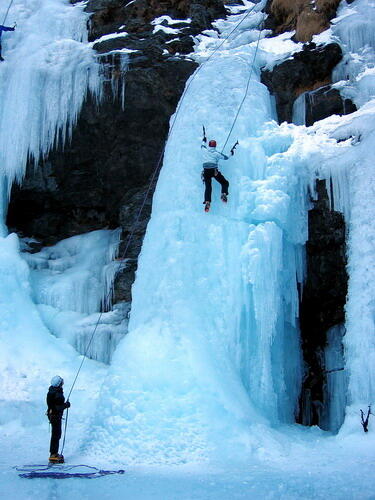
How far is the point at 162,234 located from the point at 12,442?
3915mm

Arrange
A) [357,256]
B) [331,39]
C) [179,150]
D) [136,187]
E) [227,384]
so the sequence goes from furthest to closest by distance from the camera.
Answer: [136,187]
[331,39]
[179,150]
[357,256]
[227,384]

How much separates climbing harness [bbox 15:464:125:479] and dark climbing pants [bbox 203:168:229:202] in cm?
462

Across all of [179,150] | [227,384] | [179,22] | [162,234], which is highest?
[179,22]

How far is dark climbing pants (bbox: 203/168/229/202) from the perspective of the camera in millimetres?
8758

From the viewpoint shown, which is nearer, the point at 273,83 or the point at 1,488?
the point at 1,488

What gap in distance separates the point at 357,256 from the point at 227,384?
287cm

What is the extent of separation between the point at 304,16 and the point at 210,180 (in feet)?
19.8

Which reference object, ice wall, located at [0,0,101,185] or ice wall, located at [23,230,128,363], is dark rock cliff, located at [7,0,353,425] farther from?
ice wall, located at [23,230,128,363]

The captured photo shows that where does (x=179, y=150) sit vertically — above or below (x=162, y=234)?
above

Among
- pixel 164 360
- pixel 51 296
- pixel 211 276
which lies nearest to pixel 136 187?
pixel 51 296

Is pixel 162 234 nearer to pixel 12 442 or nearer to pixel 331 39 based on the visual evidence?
pixel 12 442

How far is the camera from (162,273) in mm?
8641

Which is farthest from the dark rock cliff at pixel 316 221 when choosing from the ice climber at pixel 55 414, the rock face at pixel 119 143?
the ice climber at pixel 55 414

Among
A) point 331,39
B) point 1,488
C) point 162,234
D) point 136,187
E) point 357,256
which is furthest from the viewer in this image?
point 136,187
